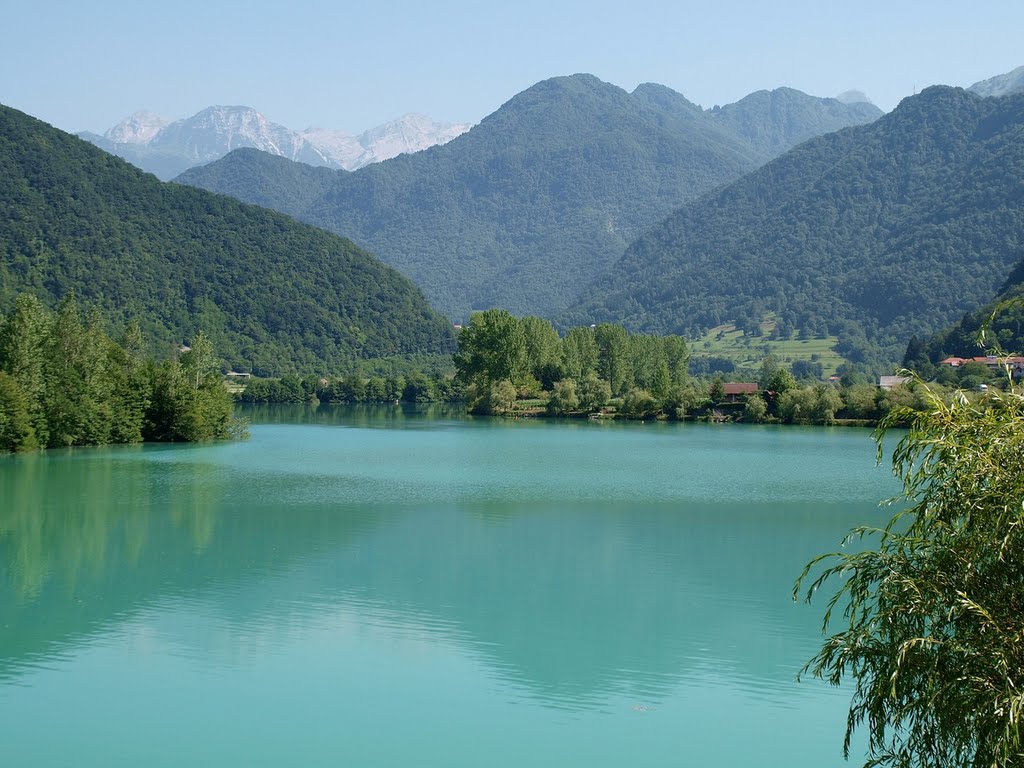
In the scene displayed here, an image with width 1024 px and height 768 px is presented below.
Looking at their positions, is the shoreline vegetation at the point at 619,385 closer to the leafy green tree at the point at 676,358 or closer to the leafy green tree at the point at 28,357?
the leafy green tree at the point at 676,358

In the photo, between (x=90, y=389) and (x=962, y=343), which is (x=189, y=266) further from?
(x=90, y=389)

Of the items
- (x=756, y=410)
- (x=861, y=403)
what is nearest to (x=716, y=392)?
(x=756, y=410)

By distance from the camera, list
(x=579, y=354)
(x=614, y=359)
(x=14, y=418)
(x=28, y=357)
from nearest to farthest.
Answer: (x=14, y=418), (x=28, y=357), (x=579, y=354), (x=614, y=359)

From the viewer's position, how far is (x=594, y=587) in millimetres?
22875

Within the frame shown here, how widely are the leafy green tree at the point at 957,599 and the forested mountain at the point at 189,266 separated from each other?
111 m

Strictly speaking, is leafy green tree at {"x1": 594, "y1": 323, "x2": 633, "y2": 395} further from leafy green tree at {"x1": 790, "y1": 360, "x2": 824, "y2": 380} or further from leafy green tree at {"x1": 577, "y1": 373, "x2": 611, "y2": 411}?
leafy green tree at {"x1": 790, "y1": 360, "x2": 824, "y2": 380}

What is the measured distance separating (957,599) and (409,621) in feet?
41.8

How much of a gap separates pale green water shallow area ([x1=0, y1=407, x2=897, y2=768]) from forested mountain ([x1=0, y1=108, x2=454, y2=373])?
87461mm

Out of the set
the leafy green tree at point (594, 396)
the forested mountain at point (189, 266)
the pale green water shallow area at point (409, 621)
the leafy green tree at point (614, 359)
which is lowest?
the pale green water shallow area at point (409, 621)

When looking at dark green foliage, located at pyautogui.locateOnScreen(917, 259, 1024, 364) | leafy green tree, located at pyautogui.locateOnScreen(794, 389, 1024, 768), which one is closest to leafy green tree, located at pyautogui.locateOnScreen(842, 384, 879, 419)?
dark green foliage, located at pyautogui.locateOnScreen(917, 259, 1024, 364)

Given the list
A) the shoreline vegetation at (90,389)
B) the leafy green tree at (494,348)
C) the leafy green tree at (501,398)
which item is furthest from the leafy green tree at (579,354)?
the shoreline vegetation at (90,389)

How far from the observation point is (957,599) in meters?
8.52

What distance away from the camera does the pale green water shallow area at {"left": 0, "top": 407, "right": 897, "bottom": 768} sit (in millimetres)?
14289

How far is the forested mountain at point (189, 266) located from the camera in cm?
12838
